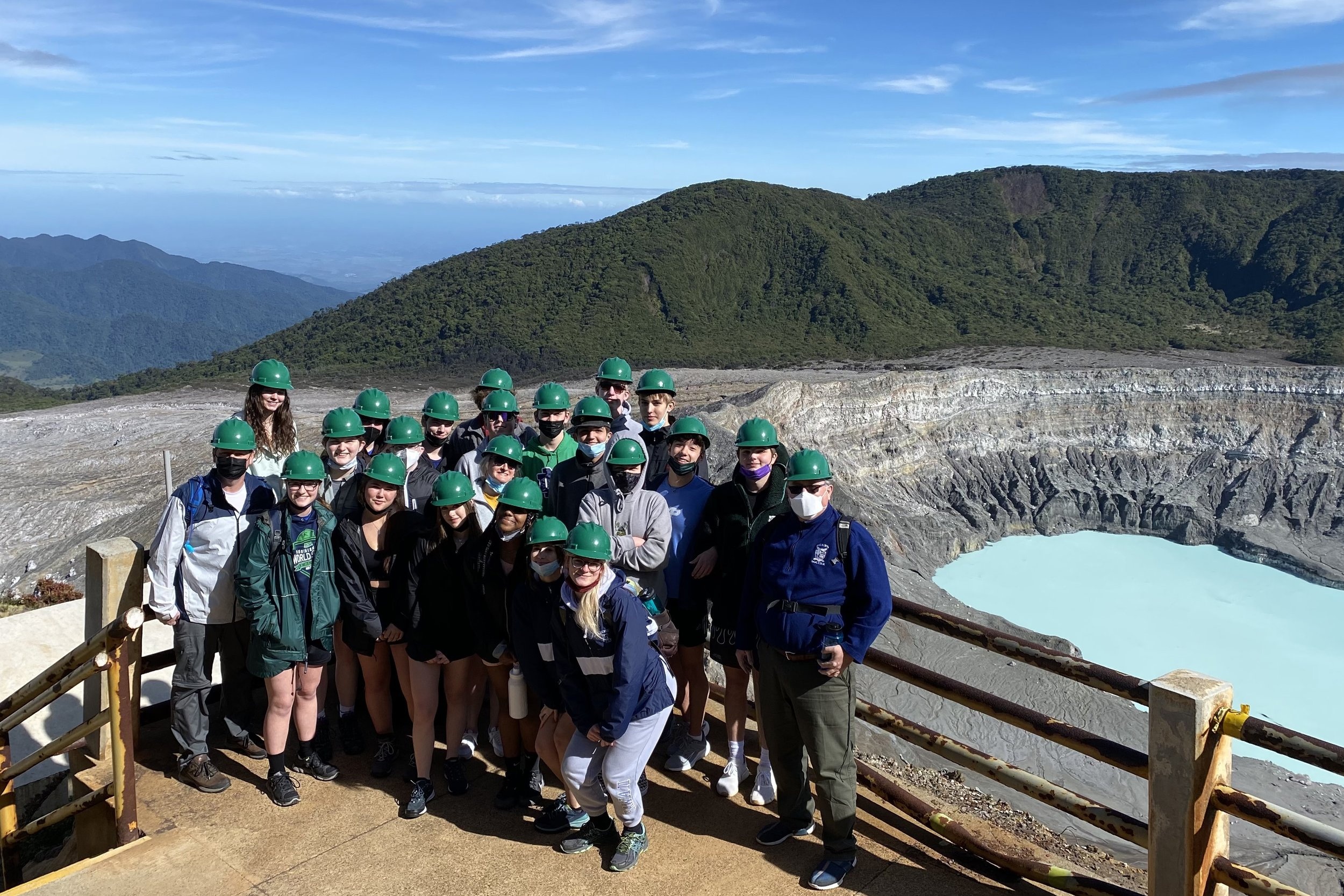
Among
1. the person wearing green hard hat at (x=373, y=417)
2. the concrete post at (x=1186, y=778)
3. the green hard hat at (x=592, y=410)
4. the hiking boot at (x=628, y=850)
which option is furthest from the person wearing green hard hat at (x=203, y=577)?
the concrete post at (x=1186, y=778)

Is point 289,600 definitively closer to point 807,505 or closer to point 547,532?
point 547,532

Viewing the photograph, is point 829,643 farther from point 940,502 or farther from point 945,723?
point 940,502

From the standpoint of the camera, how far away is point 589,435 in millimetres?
5828

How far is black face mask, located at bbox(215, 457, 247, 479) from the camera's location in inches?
215

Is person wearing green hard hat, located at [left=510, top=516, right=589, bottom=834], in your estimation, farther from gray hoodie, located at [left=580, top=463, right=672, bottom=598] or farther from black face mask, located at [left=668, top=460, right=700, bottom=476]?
black face mask, located at [left=668, top=460, right=700, bottom=476]

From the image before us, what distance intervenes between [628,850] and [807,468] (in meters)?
2.05

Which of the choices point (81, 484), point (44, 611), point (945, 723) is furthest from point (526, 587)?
point (81, 484)

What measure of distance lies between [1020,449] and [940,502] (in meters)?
7.02

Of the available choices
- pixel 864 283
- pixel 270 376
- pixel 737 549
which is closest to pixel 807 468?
pixel 737 549

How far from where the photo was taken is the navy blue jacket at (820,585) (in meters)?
4.57

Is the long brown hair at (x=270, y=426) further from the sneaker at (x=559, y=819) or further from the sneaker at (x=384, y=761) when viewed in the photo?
the sneaker at (x=559, y=819)

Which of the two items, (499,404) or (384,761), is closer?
(384,761)

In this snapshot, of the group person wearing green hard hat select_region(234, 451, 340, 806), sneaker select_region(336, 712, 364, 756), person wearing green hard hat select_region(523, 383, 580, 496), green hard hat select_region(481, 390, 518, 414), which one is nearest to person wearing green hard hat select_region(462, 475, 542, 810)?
person wearing green hard hat select_region(234, 451, 340, 806)

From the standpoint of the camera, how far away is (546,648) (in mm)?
4906
